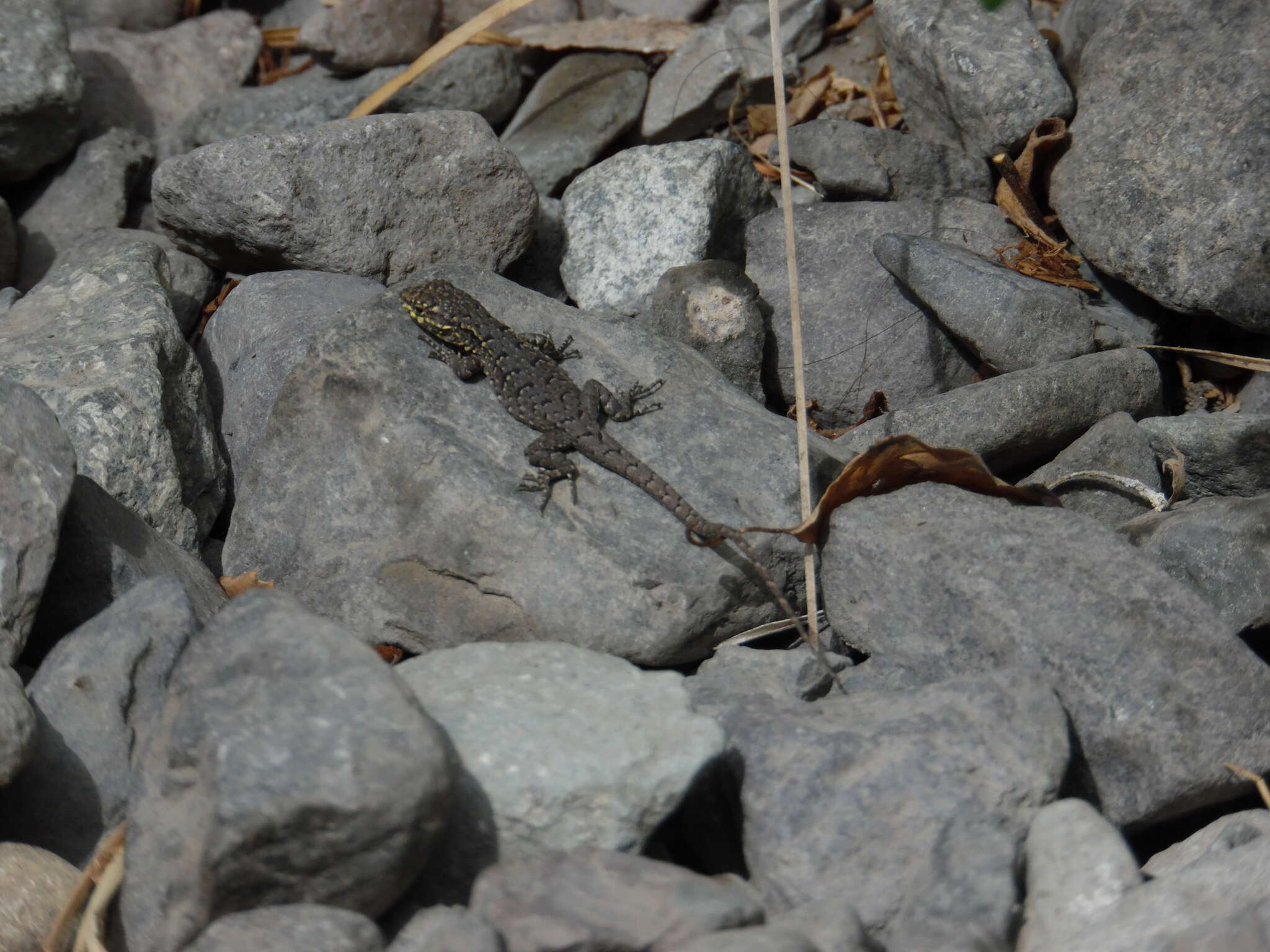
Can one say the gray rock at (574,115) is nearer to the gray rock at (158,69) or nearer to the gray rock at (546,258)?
the gray rock at (546,258)

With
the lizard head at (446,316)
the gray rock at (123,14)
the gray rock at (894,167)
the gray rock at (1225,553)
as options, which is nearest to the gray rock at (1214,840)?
the gray rock at (1225,553)

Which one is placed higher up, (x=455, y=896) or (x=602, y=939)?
(x=602, y=939)

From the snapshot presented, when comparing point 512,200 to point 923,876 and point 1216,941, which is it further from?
point 1216,941

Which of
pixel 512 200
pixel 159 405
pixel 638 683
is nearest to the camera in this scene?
pixel 638 683

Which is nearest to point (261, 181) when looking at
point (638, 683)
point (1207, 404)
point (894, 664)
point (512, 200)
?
point (512, 200)

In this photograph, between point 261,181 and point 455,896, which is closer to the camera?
point 455,896

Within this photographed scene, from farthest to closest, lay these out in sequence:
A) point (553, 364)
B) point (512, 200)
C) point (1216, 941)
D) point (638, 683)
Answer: point (512, 200), point (553, 364), point (638, 683), point (1216, 941)

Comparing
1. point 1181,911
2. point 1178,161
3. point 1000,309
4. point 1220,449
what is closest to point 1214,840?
point 1181,911
